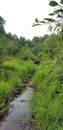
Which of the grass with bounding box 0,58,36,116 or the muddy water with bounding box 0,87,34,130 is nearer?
the muddy water with bounding box 0,87,34,130

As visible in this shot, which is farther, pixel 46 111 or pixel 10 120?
pixel 10 120

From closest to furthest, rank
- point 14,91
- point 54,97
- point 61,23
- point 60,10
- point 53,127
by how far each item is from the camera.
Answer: point 60,10 < point 61,23 < point 53,127 < point 54,97 < point 14,91

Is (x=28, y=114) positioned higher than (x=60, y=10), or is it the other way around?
(x=60, y=10)

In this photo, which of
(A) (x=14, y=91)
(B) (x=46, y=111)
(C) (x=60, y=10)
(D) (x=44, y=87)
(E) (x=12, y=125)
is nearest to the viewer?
(C) (x=60, y=10)

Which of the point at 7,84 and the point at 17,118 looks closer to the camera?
the point at 17,118

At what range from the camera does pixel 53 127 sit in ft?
14.8

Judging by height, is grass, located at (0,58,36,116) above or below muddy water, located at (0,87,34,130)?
above

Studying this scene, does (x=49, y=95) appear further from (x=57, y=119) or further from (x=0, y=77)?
(x=0, y=77)

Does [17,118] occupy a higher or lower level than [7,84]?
lower

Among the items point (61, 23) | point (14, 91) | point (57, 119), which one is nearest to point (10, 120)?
point (57, 119)

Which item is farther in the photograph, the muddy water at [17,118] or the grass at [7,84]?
the grass at [7,84]

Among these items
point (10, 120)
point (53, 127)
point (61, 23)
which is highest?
point (61, 23)

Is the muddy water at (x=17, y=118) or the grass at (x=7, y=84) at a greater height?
the grass at (x=7, y=84)

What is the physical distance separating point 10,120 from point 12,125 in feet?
1.11
